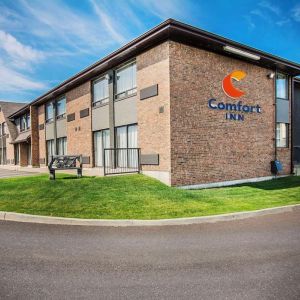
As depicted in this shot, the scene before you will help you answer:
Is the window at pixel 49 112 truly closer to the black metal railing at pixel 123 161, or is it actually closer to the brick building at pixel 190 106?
the brick building at pixel 190 106

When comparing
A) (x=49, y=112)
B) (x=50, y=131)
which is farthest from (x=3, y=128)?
(x=50, y=131)

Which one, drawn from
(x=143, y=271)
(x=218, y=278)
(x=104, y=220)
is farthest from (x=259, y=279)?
(x=104, y=220)

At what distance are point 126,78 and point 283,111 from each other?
9.75 m

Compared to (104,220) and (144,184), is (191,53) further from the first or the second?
(104,220)

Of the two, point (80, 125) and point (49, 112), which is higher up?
point (49, 112)

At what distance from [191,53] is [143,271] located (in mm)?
10712

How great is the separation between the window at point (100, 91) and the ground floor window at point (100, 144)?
1.84 m

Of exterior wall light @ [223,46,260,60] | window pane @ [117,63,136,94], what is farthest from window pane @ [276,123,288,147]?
window pane @ [117,63,136,94]

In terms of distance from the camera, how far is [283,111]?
701 inches

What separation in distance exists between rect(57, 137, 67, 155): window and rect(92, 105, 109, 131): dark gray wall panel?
5.62 meters

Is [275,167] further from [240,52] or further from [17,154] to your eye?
[17,154]

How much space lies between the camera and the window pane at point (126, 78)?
49.0 ft

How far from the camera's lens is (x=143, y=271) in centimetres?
451

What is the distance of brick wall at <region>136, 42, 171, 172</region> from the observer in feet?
40.9
